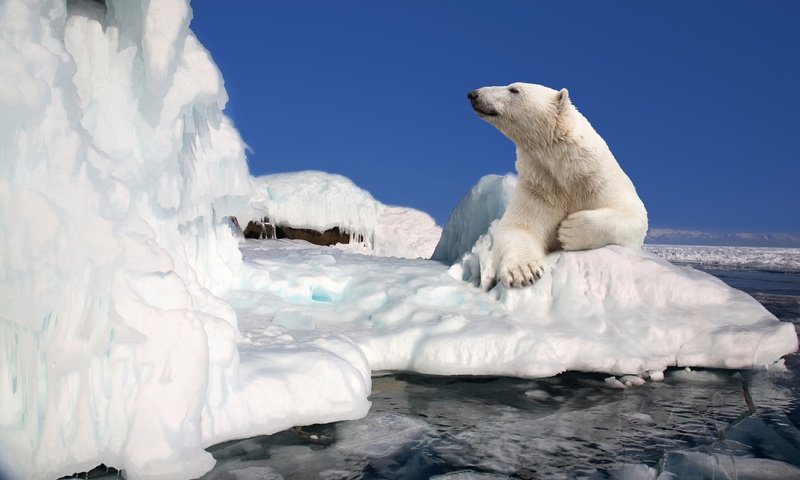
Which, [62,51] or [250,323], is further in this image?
[250,323]

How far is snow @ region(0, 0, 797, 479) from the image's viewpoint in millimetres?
1966

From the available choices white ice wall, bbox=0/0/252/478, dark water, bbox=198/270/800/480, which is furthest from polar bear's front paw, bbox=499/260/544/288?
white ice wall, bbox=0/0/252/478

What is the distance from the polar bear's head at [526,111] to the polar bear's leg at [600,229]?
2.29 ft

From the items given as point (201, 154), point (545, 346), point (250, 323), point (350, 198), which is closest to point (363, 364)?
point (250, 323)

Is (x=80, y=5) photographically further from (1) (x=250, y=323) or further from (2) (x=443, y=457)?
(2) (x=443, y=457)

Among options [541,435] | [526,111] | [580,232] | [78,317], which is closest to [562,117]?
[526,111]

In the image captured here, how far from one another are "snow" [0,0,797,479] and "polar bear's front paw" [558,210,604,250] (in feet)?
0.44

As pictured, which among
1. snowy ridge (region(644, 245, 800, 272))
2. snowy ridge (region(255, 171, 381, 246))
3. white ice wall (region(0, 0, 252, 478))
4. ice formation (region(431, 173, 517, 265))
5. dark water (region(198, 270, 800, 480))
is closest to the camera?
white ice wall (region(0, 0, 252, 478))

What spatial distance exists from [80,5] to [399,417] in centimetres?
242

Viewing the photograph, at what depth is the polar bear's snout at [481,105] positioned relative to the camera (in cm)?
490

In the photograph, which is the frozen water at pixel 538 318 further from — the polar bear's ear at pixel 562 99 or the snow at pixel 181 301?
the polar bear's ear at pixel 562 99

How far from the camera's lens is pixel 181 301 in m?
2.22

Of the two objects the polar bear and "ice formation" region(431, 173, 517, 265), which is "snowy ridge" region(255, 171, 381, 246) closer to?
"ice formation" region(431, 173, 517, 265)

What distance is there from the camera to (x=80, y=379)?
198cm
